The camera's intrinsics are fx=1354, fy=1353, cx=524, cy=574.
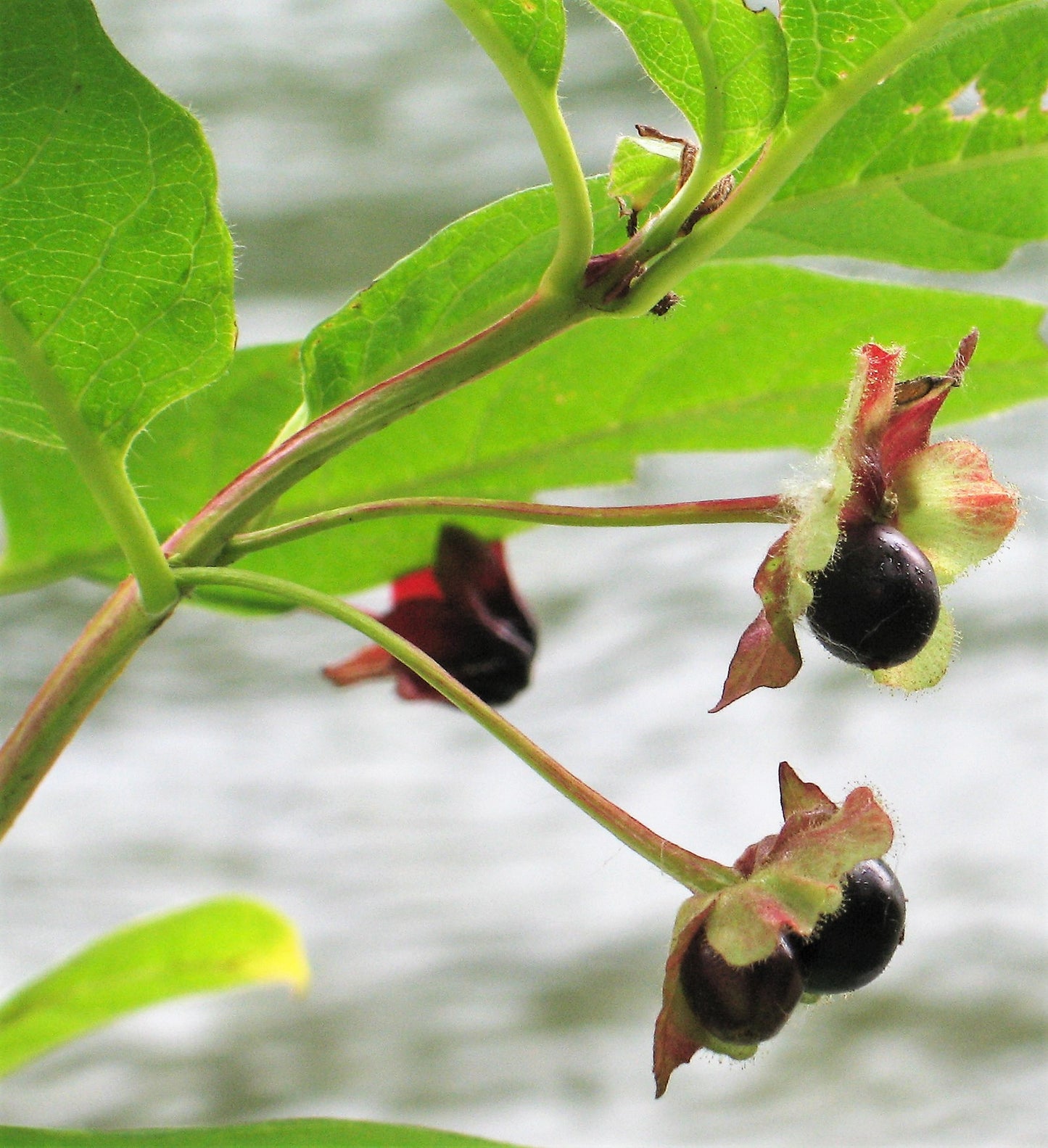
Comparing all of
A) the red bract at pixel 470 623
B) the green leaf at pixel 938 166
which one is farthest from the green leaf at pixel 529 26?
the red bract at pixel 470 623

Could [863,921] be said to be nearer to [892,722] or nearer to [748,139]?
[748,139]

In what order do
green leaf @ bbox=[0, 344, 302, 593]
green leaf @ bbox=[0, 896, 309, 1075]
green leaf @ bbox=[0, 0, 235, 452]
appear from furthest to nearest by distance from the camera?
green leaf @ bbox=[0, 896, 309, 1075] < green leaf @ bbox=[0, 344, 302, 593] < green leaf @ bbox=[0, 0, 235, 452]

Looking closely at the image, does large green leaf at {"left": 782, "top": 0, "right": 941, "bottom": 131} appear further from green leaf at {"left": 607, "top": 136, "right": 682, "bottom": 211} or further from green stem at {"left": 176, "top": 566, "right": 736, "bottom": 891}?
green stem at {"left": 176, "top": 566, "right": 736, "bottom": 891}

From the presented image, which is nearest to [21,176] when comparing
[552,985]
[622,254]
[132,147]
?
[132,147]

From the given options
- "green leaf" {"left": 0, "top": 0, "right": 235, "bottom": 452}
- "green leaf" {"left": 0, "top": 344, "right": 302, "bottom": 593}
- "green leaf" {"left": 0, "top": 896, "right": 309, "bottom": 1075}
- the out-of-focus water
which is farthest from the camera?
the out-of-focus water

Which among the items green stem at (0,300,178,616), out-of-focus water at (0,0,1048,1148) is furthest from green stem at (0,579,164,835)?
out-of-focus water at (0,0,1048,1148)

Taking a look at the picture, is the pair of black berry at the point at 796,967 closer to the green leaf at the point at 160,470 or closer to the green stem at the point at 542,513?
the green stem at the point at 542,513
